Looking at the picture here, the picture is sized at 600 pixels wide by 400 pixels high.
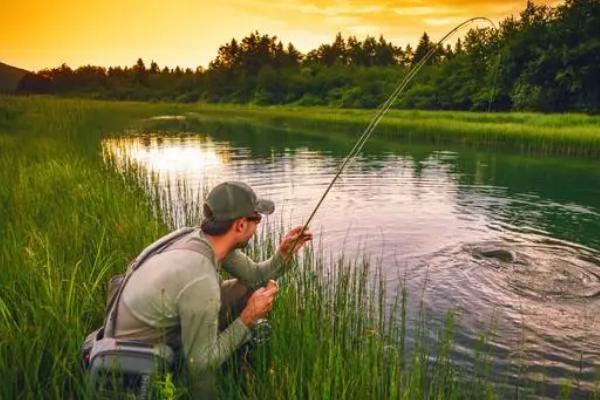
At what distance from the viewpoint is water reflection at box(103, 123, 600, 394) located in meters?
6.21

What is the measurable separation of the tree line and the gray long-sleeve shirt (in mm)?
2021

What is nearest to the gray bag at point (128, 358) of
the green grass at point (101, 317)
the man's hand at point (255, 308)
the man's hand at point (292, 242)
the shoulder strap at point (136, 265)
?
the shoulder strap at point (136, 265)

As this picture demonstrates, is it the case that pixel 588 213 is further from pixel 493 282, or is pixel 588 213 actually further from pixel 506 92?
pixel 506 92

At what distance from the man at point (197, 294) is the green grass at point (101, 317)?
27 centimetres

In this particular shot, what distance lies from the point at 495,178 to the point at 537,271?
1032 cm

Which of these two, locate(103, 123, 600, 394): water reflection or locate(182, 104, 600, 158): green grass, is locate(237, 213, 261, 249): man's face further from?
locate(182, 104, 600, 158): green grass

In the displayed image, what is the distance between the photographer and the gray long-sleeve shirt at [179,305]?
2.80 meters

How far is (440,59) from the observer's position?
Result: 74.4 meters

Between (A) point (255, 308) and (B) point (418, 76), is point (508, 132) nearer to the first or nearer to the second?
(A) point (255, 308)

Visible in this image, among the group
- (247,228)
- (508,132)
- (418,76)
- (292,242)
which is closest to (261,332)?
(292,242)

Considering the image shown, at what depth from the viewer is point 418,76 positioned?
61.3 m

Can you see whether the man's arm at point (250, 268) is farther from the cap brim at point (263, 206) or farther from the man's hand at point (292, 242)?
the cap brim at point (263, 206)

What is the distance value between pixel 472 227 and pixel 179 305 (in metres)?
9.54

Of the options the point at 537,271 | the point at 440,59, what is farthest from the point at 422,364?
the point at 440,59
